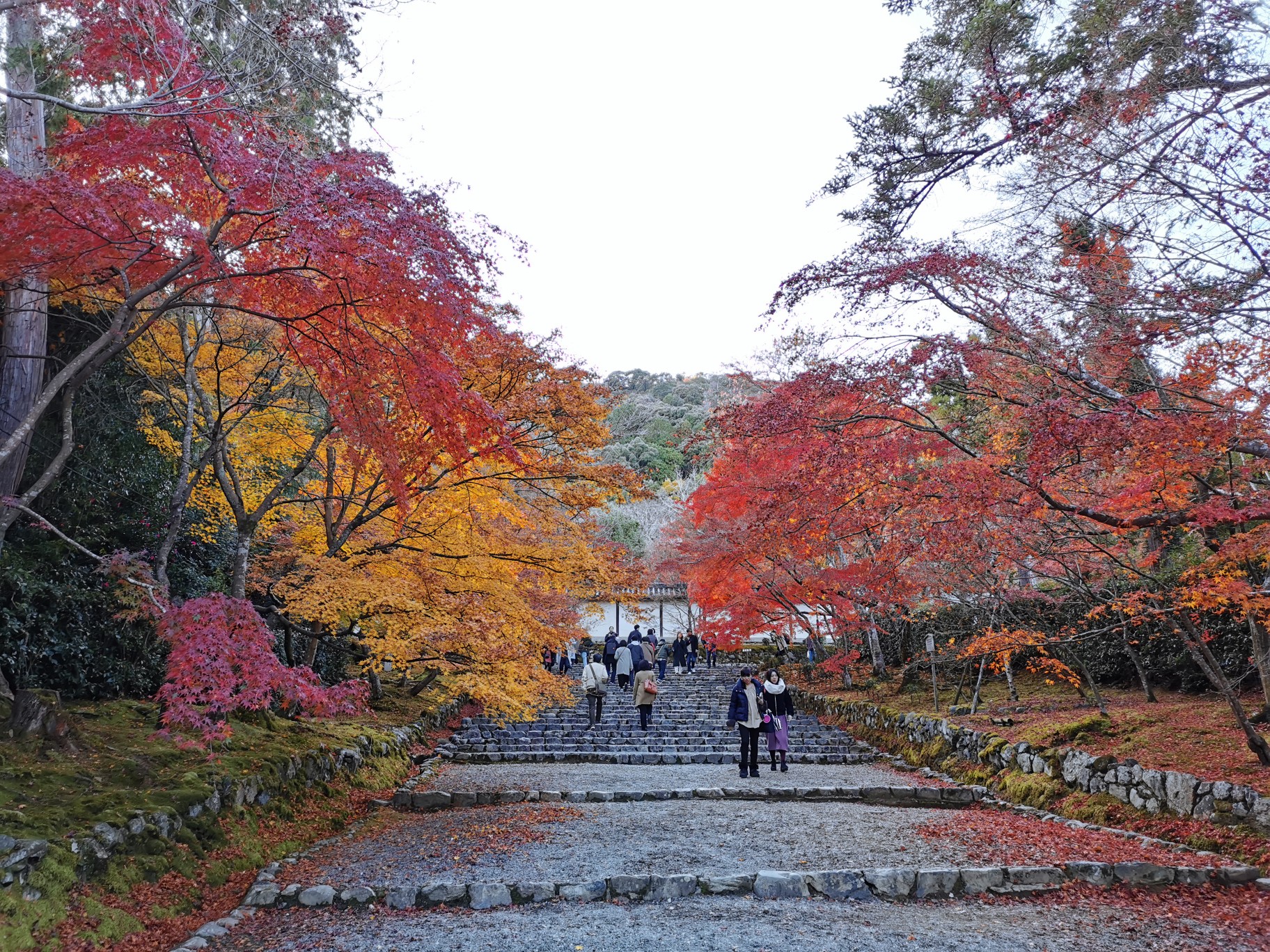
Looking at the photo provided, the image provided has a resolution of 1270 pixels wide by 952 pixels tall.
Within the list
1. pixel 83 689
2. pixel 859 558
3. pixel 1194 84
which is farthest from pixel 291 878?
pixel 859 558

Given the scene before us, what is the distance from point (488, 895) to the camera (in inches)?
210

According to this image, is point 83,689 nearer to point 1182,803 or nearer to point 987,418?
point 1182,803

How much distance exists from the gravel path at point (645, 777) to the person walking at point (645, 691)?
175 cm

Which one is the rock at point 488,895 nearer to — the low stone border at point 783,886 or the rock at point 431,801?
the low stone border at point 783,886

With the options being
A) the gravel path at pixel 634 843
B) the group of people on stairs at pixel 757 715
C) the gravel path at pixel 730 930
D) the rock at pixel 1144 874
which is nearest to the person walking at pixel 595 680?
the group of people on stairs at pixel 757 715

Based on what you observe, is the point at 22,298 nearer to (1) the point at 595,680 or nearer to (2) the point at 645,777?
(2) the point at 645,777

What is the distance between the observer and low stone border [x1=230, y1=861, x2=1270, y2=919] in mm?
5352

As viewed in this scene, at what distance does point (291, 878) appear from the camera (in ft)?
19.7

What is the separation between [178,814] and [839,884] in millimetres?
5097

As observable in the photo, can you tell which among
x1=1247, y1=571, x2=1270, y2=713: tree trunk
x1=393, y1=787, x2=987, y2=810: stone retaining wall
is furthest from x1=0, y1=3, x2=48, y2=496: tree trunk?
x1=1247, y1=571, x2=1270, y2=713: tree trunk

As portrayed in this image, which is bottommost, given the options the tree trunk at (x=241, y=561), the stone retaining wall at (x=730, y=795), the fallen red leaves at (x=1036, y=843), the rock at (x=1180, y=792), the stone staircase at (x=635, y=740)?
the stone staircase at (x=635, y=740)

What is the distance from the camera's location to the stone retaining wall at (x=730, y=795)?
8.85m

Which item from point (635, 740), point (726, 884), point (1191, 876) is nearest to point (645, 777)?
point (635, 740)

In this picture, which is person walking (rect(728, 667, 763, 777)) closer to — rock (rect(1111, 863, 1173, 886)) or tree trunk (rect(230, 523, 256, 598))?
rock (rect(1111, 863, 1173, 886))
